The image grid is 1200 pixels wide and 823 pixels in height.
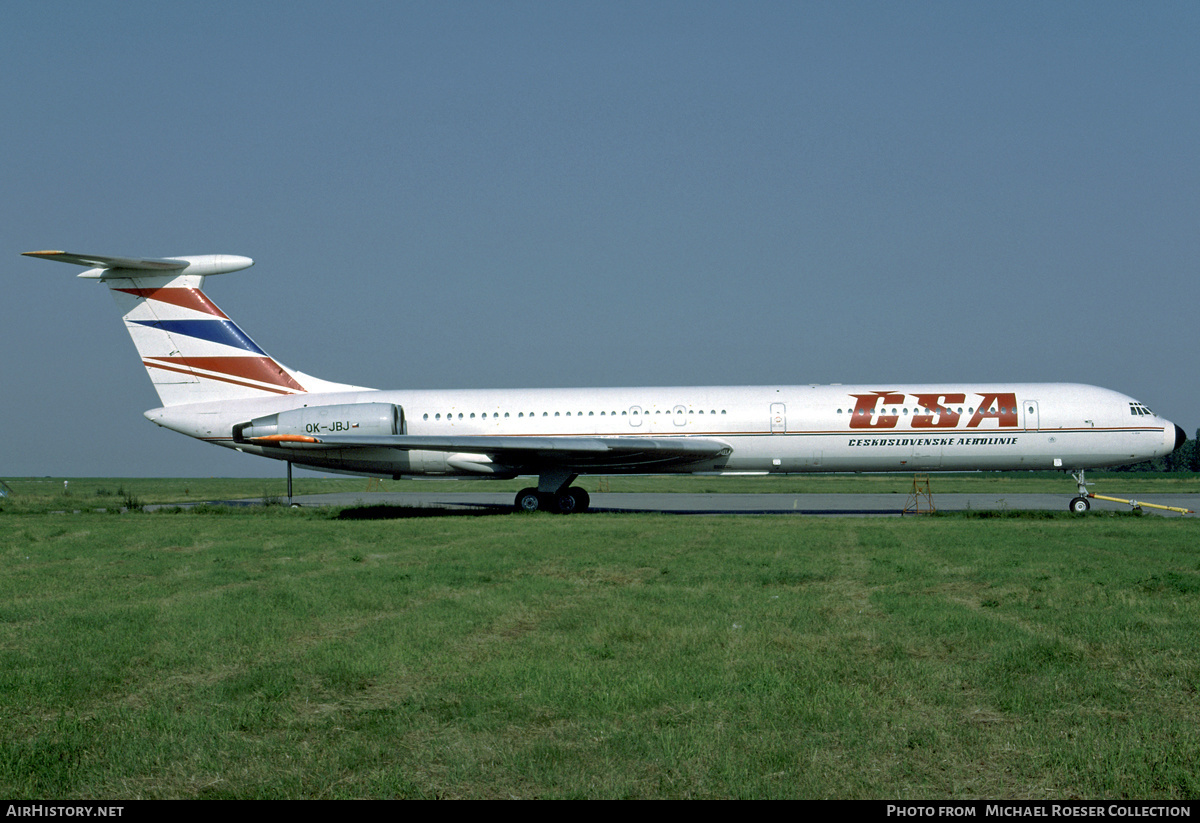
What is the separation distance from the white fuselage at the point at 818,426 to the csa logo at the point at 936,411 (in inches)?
1.0

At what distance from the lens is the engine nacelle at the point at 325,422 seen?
2639cm

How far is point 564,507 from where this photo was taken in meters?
26.3

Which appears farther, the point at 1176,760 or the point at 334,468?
the point at 334,468

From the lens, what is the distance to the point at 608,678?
660cm

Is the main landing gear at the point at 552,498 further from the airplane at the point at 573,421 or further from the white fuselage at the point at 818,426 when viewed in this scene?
the white fuselage at the point at 818,426

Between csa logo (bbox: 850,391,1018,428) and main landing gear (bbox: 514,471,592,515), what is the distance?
785 cm

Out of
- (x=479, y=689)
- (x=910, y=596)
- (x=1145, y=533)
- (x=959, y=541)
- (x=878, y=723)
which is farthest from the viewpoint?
(x=1145, y=533)

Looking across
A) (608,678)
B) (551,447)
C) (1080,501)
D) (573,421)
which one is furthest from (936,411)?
(608,678)

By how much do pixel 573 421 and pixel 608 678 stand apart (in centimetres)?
2013

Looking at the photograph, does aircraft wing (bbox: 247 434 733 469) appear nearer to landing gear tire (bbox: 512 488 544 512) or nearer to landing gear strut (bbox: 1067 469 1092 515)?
landing gear tire (bbox: 512 488 544 512)

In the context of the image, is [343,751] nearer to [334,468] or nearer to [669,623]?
[669,623]

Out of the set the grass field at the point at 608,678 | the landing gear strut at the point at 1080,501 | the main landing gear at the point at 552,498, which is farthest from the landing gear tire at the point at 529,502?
the landing gear strut at the point at 1080,501
